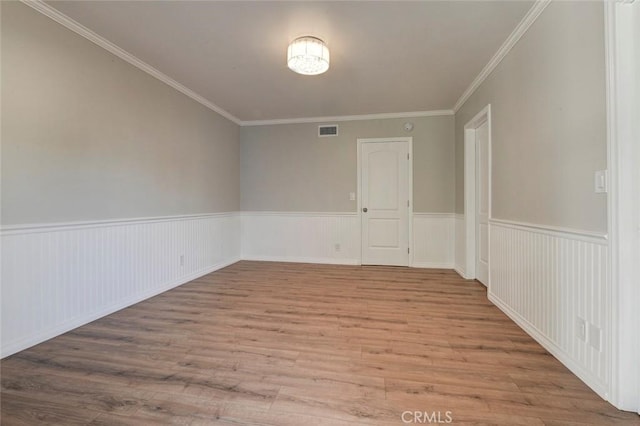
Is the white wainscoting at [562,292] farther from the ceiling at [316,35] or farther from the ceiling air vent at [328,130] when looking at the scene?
the ceiling air vent at [328,130]

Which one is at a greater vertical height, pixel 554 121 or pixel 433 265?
pixel 554 121

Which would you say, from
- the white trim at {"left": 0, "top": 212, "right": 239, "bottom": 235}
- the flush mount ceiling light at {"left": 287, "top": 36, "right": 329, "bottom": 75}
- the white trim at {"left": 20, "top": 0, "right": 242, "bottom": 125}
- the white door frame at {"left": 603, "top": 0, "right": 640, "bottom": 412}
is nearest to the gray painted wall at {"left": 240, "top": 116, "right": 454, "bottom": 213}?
the white trim at {"left": 20, "top": 0, "right": 242, "bottom": 125}

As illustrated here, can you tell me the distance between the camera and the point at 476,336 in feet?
6.97

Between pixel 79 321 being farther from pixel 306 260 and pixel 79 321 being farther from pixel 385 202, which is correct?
pixel 385 202

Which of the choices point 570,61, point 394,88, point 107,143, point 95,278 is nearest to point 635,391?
point 570,61

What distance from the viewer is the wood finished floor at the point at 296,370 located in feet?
4.43

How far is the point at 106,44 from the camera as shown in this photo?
98.7 inches

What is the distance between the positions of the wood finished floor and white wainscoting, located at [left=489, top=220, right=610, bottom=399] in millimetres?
113

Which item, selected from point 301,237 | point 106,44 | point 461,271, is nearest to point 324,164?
point 301,237

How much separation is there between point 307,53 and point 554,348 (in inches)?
113

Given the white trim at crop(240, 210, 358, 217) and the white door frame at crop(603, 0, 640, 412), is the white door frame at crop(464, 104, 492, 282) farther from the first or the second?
the white door frame at crop(603, 0, 640, 412)

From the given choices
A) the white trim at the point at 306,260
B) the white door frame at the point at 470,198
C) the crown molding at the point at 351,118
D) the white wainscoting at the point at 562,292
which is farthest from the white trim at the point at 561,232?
the white trim at the point at 306,260

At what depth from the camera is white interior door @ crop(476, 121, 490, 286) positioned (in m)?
3.32

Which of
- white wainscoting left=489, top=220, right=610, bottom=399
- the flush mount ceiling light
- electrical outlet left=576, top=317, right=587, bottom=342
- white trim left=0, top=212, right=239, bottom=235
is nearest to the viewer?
white wainscoting left=489, top=220, right=610, bottom=399
